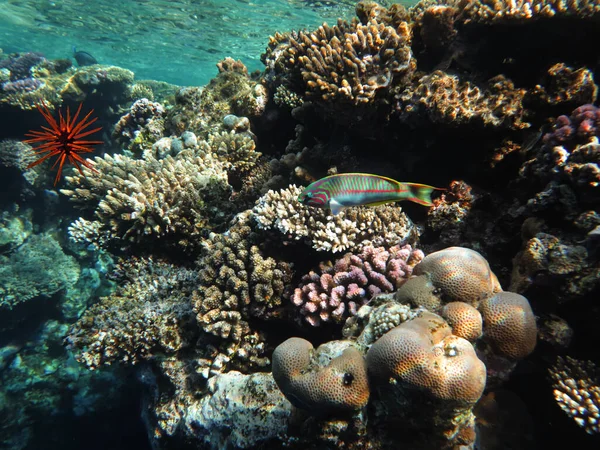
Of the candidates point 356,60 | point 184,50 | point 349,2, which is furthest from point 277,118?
point 184,50

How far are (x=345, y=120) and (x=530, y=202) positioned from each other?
2281mm

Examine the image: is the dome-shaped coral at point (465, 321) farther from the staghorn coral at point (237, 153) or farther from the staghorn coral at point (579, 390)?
the staghorn coral at point (237, 153)

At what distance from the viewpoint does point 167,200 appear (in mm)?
5195

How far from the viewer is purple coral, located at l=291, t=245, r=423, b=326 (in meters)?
3.38

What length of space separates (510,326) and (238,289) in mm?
2940

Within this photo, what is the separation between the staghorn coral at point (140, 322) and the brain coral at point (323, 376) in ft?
7.63

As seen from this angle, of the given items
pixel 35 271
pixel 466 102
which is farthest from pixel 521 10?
pixel 35 271

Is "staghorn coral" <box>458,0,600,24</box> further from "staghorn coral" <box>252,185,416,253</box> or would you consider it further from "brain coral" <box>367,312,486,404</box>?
"brain coral" <box>367,312,486,404</box>

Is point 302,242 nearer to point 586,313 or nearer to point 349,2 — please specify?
point 586,313

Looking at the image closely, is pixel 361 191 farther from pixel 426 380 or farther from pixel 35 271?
pixel 35 271

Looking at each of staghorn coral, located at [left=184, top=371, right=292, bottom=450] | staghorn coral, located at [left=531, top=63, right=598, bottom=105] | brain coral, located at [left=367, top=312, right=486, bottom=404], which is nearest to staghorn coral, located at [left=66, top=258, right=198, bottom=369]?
staghorn coral, located at [left=184, top=371, right=292, bottom=450]

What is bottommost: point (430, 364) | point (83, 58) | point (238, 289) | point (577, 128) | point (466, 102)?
point (238, 289)

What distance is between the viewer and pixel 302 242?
389 centimetres

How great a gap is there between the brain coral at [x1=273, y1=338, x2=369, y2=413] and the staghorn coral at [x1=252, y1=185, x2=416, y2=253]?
126 cm
